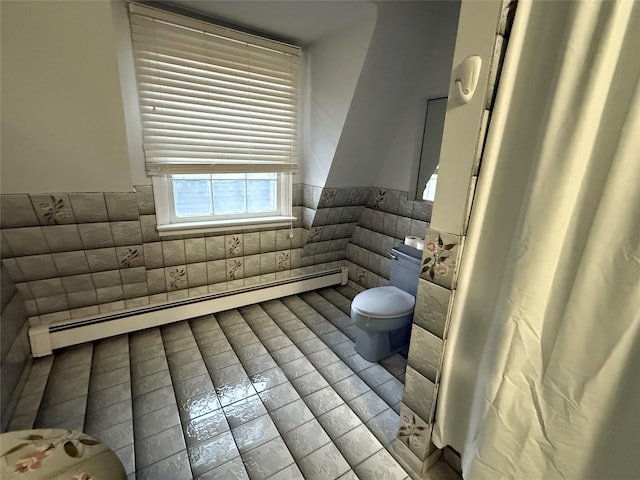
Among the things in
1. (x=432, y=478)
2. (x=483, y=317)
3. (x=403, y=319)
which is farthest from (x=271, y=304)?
(x=483, y=317)

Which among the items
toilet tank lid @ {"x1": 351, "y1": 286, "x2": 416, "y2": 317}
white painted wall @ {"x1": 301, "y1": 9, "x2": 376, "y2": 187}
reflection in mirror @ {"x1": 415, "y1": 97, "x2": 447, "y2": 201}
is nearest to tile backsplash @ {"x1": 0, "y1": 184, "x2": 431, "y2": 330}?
reflection in mirror @ {"x1": 415, "y1": 97, "x2": 447, "y2": 201}

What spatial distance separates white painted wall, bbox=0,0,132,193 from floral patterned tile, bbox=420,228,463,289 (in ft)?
5.27

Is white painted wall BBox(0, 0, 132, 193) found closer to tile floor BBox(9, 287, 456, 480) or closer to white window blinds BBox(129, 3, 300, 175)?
white window blinds BBox(129, 3, 300, 175)

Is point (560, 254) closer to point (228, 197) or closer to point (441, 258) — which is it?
point (441, 258)

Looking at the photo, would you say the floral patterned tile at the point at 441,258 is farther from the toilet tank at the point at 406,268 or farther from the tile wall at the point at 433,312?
the toilet tank at the point at 406,268

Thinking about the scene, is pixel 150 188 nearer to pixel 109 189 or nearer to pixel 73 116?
pixel 109 189

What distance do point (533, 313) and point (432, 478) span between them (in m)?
0.93

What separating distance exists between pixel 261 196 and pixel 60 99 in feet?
4.51

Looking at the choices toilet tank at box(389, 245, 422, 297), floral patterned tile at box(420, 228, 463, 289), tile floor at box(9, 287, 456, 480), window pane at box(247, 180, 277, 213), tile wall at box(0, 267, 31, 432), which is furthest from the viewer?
window pane at box(247, 180, 277, 213)

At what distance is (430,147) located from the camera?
2.21 metres

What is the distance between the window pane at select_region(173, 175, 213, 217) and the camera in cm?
216

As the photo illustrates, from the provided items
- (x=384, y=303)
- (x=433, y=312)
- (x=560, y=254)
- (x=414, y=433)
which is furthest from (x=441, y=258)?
(x=384, y=303)

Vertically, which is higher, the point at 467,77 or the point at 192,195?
the point at 467,77

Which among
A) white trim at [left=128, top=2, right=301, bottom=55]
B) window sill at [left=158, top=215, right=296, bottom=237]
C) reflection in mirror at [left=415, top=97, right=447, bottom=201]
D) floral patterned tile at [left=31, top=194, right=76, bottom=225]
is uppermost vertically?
white trim at [left=128, top=2, right=301, bottom=55]
